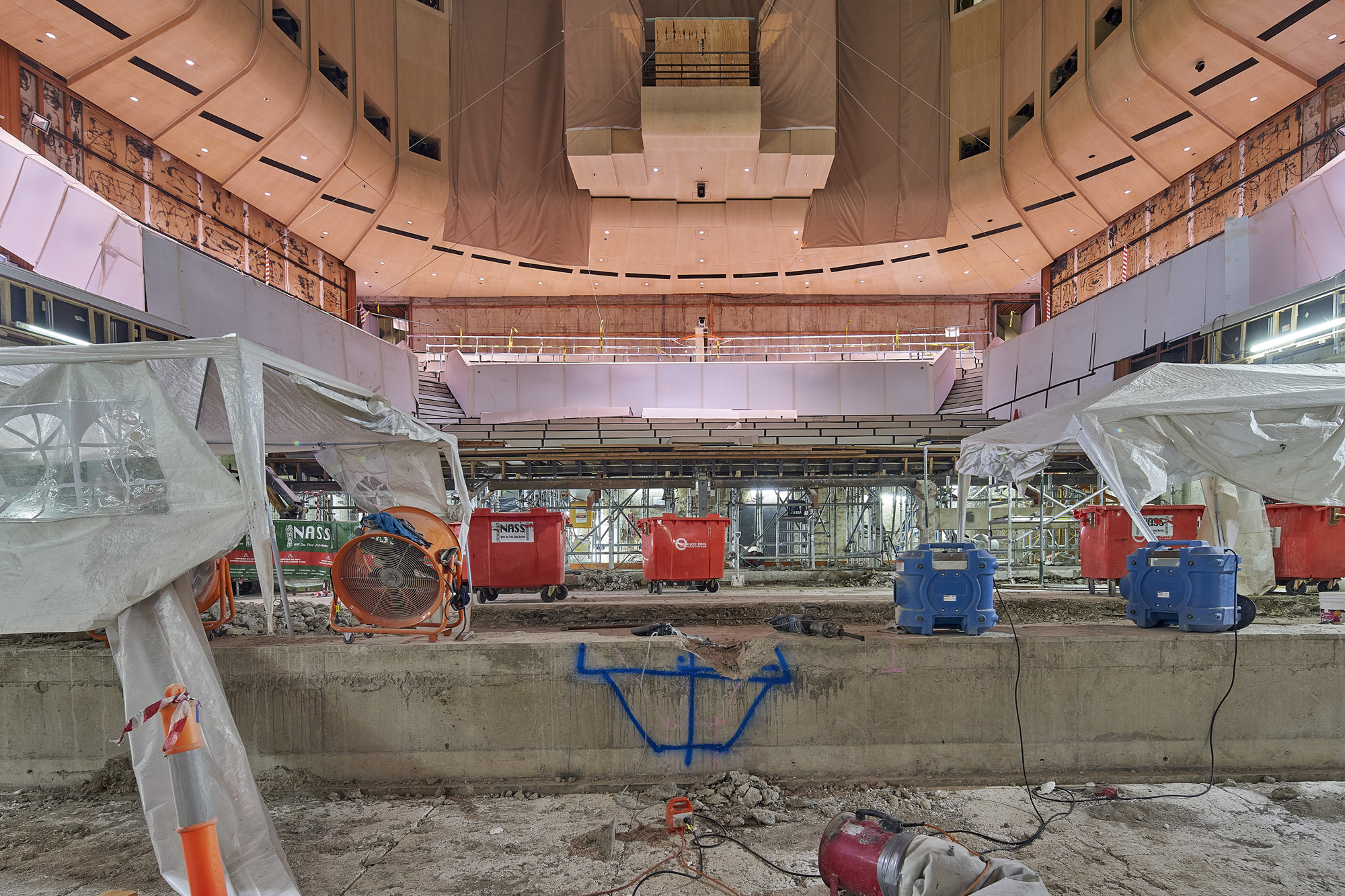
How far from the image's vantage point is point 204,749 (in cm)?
Result: 391

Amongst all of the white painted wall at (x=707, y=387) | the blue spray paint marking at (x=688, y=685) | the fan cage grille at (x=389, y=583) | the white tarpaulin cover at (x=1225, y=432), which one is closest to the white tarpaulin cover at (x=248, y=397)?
the fan cage grille at (x=389, y=583)

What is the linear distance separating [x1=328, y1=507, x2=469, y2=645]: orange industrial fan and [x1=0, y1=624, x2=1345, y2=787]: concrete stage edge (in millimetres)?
188

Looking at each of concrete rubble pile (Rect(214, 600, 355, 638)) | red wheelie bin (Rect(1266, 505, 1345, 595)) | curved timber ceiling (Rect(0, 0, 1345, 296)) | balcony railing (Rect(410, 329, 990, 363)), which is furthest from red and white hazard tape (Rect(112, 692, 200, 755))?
balcony railing (Rect(410, 329, 990, 363))

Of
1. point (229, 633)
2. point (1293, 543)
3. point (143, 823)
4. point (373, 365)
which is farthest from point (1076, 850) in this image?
point (373, 365)

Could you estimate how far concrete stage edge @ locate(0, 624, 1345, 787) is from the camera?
218 inches

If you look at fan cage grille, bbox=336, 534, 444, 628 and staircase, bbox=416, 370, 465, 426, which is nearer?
fan cage grille, bbox=336, 534, 444, 628

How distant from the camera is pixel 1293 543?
8945mm

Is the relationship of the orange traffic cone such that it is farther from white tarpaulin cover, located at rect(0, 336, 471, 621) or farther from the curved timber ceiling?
the curved timber ceiling

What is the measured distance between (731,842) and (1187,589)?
4.66 metres

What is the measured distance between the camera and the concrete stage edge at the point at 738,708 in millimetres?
5547

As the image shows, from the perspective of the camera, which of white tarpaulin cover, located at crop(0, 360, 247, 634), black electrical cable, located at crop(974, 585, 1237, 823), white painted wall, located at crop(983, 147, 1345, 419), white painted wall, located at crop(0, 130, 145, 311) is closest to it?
white tarpaulin cover, located at crop(0, 360, 247, 634)

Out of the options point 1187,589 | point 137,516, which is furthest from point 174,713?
point 1187,589

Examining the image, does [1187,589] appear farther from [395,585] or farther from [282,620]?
[282,620]

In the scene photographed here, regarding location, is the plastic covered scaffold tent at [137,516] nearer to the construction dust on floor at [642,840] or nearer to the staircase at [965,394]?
the construction dust on floor at [642,840]
